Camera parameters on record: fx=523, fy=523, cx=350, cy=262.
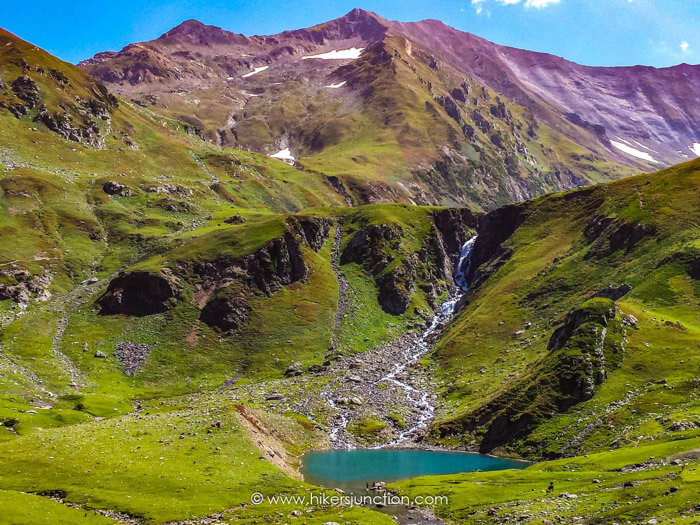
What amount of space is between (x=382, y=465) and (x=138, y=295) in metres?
98.4

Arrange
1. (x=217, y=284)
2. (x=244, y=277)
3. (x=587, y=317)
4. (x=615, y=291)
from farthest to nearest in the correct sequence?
(x=244, y=277) → (x=217, y=284) → (x=615, y=291) → (x=587, y=317)

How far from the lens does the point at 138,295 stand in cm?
15612

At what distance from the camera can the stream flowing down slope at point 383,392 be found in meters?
110

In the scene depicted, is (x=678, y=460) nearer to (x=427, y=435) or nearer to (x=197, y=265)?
(x=427, y=435)

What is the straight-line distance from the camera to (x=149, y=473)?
6241 centimetres

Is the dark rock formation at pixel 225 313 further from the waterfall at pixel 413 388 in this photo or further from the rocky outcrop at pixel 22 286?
the waterfall at pixel 413 388

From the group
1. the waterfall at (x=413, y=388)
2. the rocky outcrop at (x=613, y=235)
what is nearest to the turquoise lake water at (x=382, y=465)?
the waterfall at (x=413, y=388)

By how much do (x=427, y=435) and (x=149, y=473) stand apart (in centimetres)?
6084

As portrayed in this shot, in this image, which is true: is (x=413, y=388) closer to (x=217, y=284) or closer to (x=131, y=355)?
(x=217, y=284)

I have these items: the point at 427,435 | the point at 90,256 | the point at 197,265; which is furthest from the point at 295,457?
the point at 90,256

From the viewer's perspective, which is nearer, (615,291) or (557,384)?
(557,384)

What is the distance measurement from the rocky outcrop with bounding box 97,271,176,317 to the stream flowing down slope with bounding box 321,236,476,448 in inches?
2240

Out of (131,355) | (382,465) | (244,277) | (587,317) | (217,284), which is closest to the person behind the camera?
(382,465)

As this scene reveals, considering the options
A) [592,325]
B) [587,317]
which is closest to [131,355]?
[587,317]
